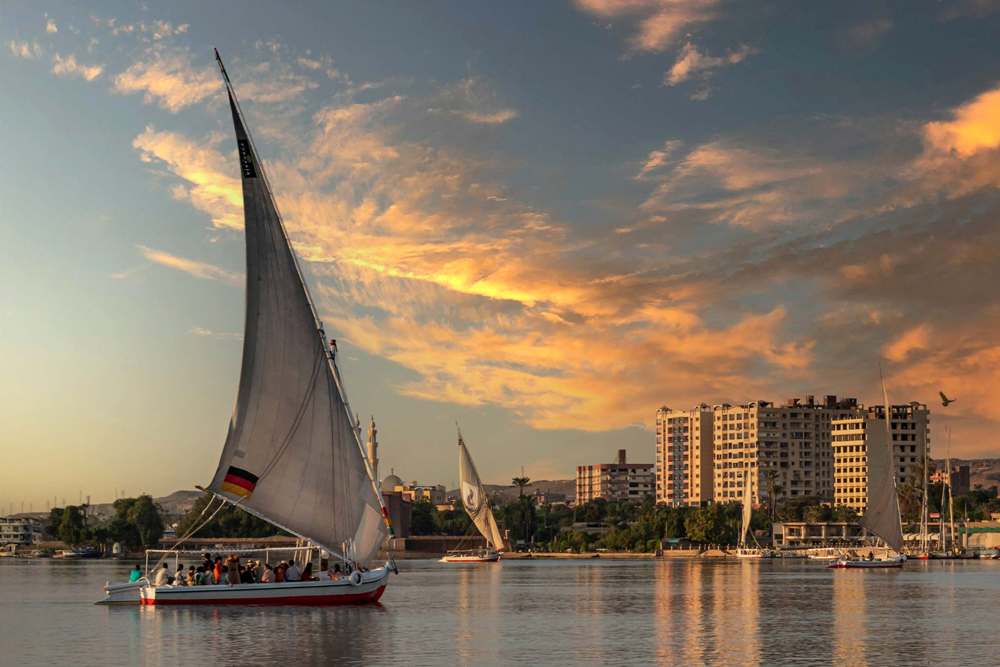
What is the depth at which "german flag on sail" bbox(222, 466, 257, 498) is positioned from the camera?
5809 cm

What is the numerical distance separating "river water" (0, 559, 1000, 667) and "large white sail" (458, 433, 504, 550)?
333 feet

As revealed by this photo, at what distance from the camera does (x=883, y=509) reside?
154 m

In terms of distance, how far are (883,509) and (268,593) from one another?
10762 cm

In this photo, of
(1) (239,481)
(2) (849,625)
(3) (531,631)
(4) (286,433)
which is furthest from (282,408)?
(2) (849,625)

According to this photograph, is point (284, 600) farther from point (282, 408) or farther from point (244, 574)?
point (282, 408)

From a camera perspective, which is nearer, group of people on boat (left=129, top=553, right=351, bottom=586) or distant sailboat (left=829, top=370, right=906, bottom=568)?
group of people on boat (left=129, top=553, right=351, bottom=586)

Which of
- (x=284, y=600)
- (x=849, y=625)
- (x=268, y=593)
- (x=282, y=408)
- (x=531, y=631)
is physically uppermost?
(x=282, y=408)

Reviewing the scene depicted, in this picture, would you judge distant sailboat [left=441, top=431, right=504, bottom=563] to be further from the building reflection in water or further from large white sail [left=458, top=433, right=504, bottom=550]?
the building reflection in water

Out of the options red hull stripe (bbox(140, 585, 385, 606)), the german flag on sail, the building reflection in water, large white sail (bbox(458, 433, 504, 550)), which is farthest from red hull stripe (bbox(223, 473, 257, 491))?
large white sail (bbox(458, 433, 504, 550))

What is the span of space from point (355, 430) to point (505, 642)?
50.9 ft

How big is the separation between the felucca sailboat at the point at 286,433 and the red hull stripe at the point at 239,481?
1.7 inches

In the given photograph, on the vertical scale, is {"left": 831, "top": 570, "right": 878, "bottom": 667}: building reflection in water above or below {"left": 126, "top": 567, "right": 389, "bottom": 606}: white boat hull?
below

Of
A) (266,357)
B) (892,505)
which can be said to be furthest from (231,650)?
(892,505)

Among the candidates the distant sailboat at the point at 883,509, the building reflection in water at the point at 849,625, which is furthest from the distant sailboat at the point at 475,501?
the building reflection in water at the point at 849,625
